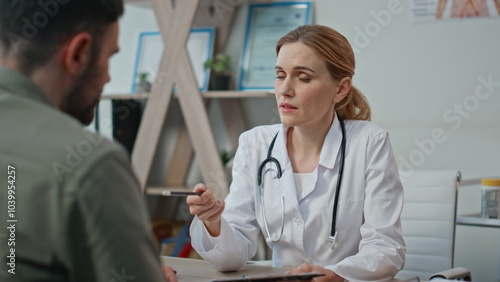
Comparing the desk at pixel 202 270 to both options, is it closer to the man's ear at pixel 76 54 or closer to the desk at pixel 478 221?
the man's ear at pixel 76 54

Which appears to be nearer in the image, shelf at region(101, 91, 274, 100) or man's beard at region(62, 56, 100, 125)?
man's beard at region(62, 56, 100, 125)

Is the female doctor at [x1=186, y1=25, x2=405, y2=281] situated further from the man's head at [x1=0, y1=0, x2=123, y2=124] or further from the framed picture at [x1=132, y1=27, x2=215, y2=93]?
the framed picture at [x1=132, y1=27, x2=215, y2=93]

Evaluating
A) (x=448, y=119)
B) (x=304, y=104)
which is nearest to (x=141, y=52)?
(x=448, y=119)

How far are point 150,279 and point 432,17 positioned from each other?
2.78 metres

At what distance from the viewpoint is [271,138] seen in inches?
90.6

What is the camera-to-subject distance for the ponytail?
232 cm

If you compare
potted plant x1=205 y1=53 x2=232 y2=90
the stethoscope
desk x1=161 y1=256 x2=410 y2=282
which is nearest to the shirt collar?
desk x1=161 y1=256 x2=410 y2=282

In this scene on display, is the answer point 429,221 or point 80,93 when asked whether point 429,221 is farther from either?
point 80,93

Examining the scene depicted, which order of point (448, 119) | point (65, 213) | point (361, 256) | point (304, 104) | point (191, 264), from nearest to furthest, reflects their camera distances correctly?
point (65, 213), point (361, 256), point (191, 264), point (304, 104), point (448, 119)

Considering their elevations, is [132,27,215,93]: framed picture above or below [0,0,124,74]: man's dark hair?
above

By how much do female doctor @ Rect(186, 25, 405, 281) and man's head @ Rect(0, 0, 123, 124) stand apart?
1.02 m

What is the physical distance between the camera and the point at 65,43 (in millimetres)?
888

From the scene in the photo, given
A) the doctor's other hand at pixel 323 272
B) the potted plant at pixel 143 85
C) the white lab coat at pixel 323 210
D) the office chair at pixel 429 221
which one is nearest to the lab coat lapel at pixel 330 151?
the white lab coat at pixel 323 210

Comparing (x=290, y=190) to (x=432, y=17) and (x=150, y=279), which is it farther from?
(x=432, y=17)
